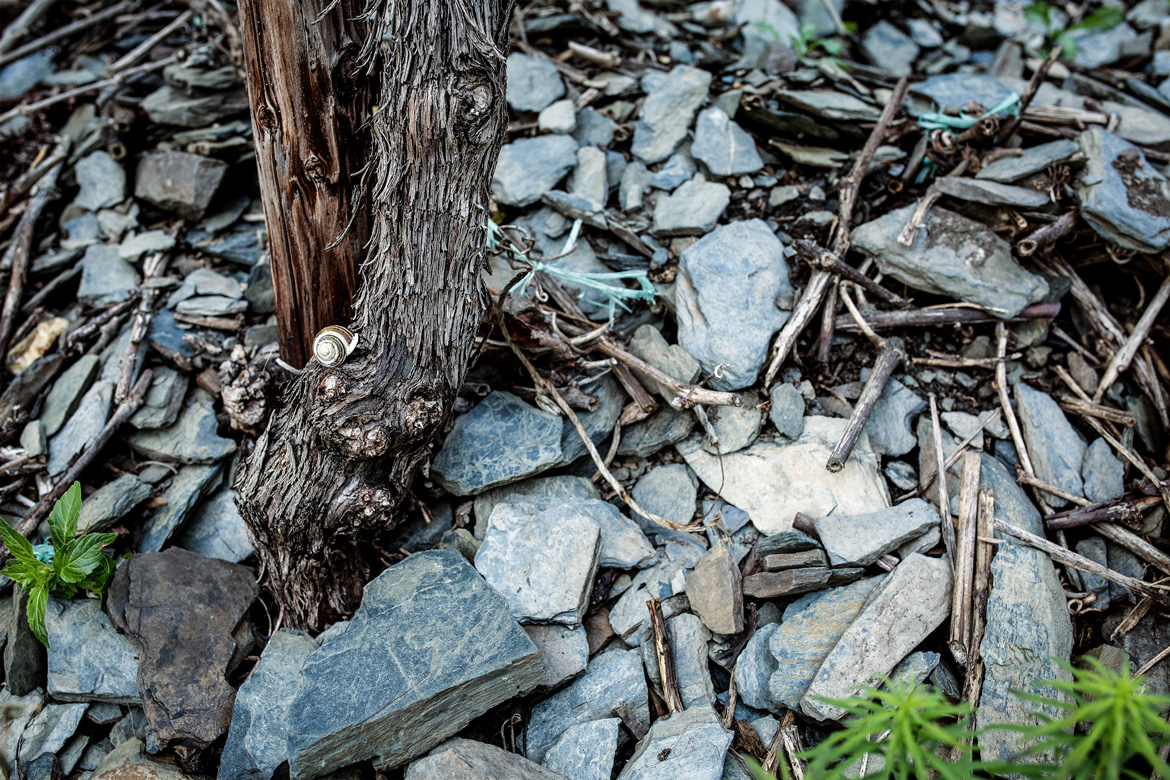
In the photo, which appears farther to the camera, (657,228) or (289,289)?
(657,228)

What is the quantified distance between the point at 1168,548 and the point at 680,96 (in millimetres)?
3596

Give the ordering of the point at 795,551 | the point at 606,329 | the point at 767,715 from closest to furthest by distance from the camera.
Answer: the point at 767,715 < the point at 795,551 < the point at 606,329

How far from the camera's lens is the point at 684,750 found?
268 centimetres

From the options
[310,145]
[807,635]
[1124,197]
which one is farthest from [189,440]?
[1124,197]

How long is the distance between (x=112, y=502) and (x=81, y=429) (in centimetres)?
59

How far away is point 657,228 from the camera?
4.13m

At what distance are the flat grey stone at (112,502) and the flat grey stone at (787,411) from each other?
3.14 metres

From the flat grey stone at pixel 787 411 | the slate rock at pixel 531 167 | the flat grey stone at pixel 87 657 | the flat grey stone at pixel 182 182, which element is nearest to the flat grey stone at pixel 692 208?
the slate rock at pixel 531 167

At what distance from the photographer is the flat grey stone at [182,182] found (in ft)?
14.2

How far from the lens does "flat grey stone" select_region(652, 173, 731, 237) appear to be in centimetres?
410

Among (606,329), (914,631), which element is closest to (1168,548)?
(914,631)

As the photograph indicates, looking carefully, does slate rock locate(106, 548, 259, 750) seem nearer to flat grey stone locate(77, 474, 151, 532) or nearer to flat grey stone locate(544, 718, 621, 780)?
flat grey stone locate(77, 474, 151, 532)

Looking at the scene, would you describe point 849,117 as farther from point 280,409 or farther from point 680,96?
point 280,409

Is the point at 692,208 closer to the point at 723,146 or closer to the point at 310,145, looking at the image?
the point at 723,146
